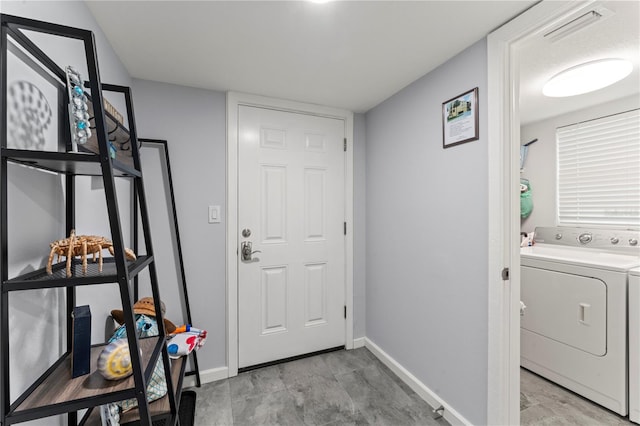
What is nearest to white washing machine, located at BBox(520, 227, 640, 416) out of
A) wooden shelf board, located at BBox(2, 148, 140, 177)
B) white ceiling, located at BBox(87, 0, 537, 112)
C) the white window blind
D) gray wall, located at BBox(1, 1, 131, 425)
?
the white window blind

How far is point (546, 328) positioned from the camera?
214 cm

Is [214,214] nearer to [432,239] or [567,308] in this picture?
[432,239]

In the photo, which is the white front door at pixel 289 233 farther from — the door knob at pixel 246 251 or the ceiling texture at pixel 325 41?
the ceiling texture at pixel 325 41

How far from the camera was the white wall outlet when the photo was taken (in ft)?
7.08

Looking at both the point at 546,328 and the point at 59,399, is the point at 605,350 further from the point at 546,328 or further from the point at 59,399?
the point at 59,399

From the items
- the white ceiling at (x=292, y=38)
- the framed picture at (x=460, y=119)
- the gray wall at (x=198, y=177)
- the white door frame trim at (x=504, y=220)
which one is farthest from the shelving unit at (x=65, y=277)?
the framed picture at (x=460, y=119)

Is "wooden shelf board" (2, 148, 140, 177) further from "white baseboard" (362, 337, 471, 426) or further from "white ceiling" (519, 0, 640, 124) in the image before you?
"white baseboard" (362, 337, 471, 426)

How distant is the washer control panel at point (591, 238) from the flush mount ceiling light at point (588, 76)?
121 centimetres

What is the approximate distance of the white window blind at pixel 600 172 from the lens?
2289mm

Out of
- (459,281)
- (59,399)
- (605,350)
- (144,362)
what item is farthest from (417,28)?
(605,350)

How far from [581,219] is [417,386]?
212 centimetres

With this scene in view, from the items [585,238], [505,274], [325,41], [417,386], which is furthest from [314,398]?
[585,238]

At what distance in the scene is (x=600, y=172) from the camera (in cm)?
249

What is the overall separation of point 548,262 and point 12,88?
Result: 2.97 metres
